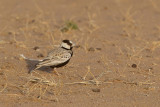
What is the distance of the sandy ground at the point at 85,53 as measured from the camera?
4.98 meters

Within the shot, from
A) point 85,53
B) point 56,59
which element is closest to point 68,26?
point 85,53

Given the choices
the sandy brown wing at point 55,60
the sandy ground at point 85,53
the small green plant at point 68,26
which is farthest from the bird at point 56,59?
the small green plant at point 68,26

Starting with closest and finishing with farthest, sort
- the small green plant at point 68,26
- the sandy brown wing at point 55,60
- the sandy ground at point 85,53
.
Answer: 1. the sandy ground at point 85,53
2. the sandy brown wing at point 55,60
3. the small green plant at point 68,26

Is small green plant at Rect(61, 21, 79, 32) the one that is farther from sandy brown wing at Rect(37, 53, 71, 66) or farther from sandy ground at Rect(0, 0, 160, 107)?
sandy brown wing at Rect(37, 53, 71, 66)

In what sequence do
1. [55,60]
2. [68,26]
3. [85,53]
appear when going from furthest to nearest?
[68,26] → [85,53] → [55,60]

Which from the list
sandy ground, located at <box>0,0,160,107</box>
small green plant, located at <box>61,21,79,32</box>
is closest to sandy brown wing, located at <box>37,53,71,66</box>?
sandy ground, located at <box>0,0,160,107</box>

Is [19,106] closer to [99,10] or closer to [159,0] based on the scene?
[99,10]

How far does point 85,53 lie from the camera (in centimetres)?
735

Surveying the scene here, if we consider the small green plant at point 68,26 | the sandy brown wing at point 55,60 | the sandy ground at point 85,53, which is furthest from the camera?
the small green plant at point 68,26

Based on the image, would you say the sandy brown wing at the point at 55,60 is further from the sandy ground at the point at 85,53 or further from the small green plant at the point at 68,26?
the small green plant at the point at 68,26

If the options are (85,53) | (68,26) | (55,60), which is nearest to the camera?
(55,60)

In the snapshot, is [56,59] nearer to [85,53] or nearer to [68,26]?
[85,53]

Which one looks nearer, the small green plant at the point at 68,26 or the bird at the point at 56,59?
the bird at the point at 56,59

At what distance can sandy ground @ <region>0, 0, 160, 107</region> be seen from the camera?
498cm
